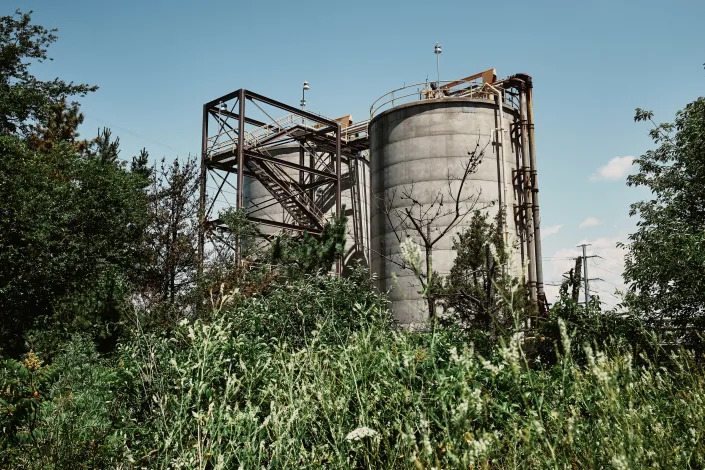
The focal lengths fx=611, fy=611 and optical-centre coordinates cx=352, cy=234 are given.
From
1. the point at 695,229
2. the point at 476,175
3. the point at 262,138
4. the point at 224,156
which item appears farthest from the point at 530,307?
the point at 262,138

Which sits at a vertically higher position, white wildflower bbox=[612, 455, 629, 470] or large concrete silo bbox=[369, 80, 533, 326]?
large concrete silo bbox=[369, 80, 533, 326]

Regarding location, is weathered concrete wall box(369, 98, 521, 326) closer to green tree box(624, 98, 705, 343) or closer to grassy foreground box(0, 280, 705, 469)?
green tree box(624, 98, 705, 343)

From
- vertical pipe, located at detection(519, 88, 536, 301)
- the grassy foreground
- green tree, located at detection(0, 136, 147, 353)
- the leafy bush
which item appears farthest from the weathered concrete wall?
the leafy bush

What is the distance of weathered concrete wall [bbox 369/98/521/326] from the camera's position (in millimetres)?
21453

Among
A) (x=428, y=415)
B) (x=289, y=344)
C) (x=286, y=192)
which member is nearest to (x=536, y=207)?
(x=286, y=192)

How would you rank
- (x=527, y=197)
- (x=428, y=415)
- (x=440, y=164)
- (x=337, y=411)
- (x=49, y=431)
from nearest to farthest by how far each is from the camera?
(x=337, y=411) < (x=428, y=415) < (x=49, y=431) < (x=440, y=164) < (x=527, y=197)

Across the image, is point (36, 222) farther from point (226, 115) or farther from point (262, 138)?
point (262, 138)

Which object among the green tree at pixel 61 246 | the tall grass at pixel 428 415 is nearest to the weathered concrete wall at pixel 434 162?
the green tree at pixel 61 246

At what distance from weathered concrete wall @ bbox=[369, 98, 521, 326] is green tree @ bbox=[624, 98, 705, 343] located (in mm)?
4462

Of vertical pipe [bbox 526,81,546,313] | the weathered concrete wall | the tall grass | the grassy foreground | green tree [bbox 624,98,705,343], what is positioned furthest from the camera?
vertical pipe [bbox 526,81,546,313]

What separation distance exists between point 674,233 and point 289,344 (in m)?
13.8

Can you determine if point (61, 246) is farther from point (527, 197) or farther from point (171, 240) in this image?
point (527, 197)

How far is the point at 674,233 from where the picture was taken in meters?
16.9

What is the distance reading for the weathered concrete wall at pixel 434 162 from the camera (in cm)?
2145
